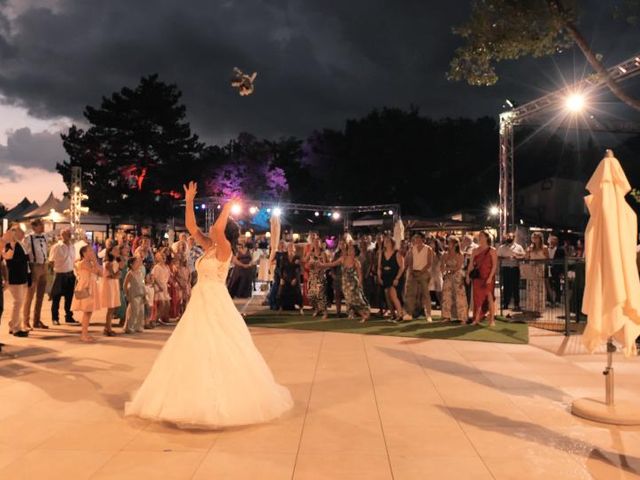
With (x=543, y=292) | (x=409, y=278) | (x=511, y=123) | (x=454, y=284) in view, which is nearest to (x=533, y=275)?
(x=543, y=292)

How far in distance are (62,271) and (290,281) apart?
517 cm

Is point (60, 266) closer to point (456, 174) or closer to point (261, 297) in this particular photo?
point (261, 297)

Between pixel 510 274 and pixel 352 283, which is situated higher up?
pixel 510 274

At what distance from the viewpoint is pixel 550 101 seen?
16.5 metres

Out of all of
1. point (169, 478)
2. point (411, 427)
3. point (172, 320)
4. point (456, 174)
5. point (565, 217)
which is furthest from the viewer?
point (456, 174)

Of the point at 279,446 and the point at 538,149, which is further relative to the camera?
the point at 538,149

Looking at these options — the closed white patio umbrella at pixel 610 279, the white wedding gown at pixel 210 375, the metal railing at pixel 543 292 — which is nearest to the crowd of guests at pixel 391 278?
the metal railing at pixel 543 292

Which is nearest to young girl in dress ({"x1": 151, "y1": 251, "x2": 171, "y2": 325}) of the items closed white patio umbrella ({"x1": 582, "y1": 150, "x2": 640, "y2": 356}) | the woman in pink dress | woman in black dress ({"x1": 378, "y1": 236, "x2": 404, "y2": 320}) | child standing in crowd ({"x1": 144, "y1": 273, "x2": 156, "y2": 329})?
child standing in crowd ({"x1": 144, "y1": 273, "x2": 156, "y2": 329})

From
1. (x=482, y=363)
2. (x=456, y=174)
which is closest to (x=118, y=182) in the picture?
(x=456, y=174)

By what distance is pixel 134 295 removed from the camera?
10.8 metres

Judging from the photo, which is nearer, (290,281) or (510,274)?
(290,281)

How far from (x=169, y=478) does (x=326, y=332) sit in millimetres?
7121

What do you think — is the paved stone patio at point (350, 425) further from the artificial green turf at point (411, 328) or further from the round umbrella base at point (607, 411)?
the artificial green turf at point (411, 328)

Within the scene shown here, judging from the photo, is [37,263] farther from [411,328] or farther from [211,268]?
[411,328]
